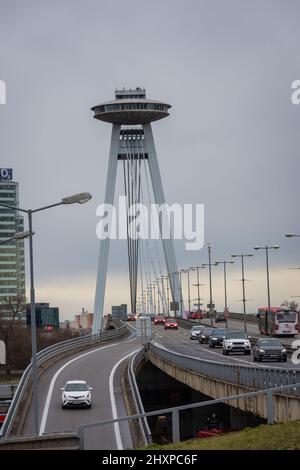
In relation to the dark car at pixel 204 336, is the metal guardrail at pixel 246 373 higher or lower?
lower

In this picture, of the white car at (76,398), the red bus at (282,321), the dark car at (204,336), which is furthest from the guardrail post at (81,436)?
the red bus at (282,321)

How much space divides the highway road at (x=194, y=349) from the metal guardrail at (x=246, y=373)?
1.32m

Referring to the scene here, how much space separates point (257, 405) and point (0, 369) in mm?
126301

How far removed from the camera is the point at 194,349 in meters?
99.8

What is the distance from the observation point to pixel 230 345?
87.2 m

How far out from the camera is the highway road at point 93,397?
95.7 feet

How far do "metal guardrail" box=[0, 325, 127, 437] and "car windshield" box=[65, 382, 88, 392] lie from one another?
91.7 inches

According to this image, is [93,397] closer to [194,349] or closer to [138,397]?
[138,397]

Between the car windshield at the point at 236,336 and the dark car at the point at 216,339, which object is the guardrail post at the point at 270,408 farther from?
the dark car at the point at 216,339

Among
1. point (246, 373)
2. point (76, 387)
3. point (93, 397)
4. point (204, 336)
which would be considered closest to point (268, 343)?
point (93, 397)

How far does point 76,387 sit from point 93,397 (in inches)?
119

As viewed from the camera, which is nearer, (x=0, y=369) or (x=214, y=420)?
(x=214, y=420)
